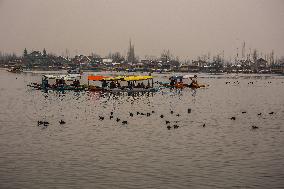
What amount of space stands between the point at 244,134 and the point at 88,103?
120ft

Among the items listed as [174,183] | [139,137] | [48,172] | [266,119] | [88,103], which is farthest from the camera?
[88,103]

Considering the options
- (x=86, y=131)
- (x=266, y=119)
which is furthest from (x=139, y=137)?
(x=266, y=119)

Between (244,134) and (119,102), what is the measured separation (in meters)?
35.6

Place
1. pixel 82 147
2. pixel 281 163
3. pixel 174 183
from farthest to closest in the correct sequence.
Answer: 1. pixel 82 147
2. pixel 281 163
3. pixel 174 183

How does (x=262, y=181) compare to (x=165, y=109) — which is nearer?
(x=262, y=181)

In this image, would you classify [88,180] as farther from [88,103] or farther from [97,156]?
[88,103]

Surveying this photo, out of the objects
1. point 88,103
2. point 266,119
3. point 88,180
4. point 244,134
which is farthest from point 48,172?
point 88,103

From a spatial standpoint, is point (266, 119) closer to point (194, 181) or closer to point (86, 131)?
point (86, 131)

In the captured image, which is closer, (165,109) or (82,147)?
(82,147)

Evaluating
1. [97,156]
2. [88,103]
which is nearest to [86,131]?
[97,156]

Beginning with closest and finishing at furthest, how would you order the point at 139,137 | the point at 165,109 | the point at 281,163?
the point at 281,163 → the point at 139,137 → the point at 165,109

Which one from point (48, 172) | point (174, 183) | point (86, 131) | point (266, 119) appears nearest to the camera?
point (174, 183)

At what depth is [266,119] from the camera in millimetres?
58438

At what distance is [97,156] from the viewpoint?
3241cm
